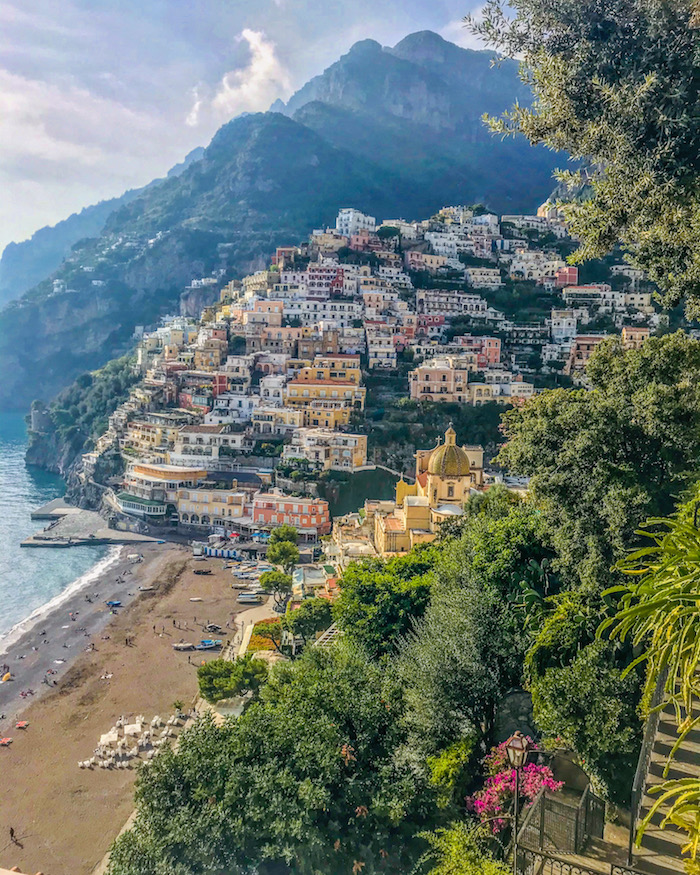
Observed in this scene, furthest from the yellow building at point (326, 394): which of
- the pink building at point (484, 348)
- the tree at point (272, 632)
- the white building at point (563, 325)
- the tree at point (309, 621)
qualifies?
the tree at point (309, 621)

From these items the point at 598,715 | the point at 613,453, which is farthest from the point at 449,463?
the point at 598,715

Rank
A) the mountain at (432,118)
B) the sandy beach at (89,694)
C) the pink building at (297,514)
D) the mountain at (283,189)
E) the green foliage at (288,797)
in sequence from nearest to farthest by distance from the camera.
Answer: the green foliage at (288,797) < the sandy beach at (89,694) < the pink building at (297,514) < the mountain at (283,189) < the mountain at (432,118)

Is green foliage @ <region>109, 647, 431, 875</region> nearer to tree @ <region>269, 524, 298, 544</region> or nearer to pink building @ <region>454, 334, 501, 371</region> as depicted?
tree @ <region>269, 524, 298, 544</region>

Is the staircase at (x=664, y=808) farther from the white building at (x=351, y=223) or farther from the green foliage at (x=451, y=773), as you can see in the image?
the white building at (x=351, y=223)

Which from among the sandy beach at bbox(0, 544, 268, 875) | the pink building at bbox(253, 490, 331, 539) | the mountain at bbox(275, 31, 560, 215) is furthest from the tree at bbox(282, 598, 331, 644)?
the mountain at bbox(275, 31, 560, 215)

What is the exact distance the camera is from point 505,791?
27.8 feet

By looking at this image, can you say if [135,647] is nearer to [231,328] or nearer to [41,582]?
[41,582]

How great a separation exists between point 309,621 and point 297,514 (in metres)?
20.6

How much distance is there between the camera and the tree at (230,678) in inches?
781

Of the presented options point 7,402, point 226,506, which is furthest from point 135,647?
point 7,402

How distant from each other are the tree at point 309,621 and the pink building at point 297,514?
1964cm

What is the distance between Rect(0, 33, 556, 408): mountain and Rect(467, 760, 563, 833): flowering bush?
4395 inches

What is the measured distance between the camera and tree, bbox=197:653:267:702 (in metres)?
19.8

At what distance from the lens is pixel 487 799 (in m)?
8.58
